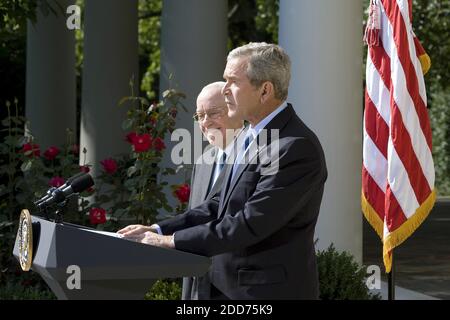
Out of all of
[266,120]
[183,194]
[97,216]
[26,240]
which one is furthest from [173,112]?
[26,240]

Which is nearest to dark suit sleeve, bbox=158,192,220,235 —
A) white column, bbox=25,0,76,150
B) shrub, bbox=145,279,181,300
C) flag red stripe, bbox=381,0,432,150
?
shrub, bbox=145,279,181,300

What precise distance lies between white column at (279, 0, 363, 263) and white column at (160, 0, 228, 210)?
114 inches

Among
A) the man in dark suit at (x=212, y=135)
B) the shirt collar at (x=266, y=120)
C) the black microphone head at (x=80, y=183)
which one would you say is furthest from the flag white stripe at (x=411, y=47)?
the black microphone head at (x=80, y=183)

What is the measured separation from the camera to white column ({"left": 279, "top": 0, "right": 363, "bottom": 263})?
858 cm

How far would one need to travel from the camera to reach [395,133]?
6.86 meters

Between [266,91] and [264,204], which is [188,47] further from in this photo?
[264,204]

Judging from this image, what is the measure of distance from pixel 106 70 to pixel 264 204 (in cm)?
1169

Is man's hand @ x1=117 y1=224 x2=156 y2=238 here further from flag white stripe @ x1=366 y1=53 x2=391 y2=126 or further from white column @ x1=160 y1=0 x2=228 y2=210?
white column @ x1=160 y1=0 x2=228 y2=210

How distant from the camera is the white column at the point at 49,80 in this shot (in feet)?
54.9

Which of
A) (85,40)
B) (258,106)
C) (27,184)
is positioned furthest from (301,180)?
(85,40)
